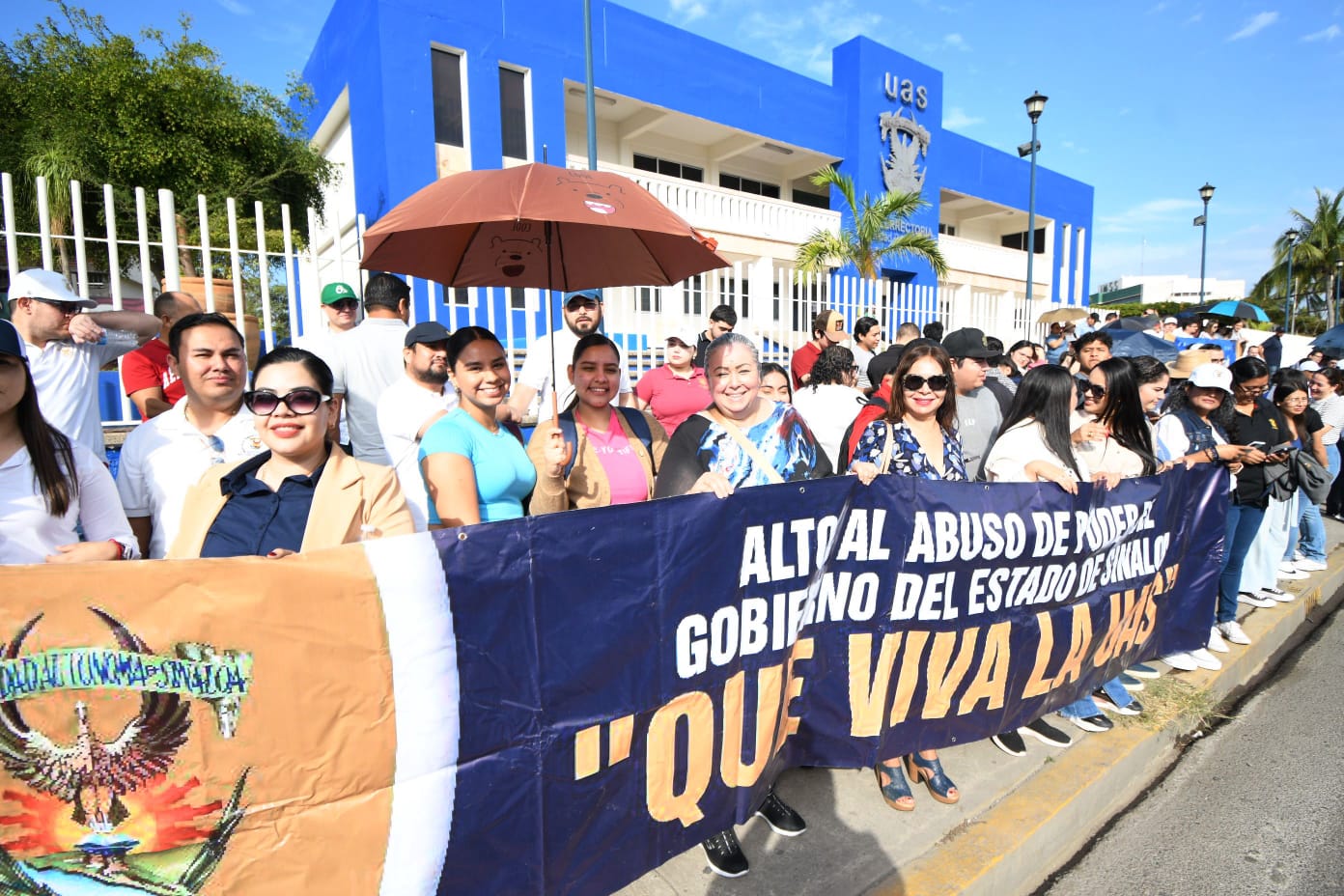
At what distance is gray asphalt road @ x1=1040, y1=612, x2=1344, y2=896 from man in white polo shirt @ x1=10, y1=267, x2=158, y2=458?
4.30 metres

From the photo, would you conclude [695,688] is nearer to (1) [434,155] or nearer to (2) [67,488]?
(2) [67,488]

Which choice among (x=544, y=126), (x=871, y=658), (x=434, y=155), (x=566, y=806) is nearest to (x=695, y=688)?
(x=566, y=806)

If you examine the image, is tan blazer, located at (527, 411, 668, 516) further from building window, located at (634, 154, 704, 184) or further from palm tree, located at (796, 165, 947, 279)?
building window, located at (634, 154, 704, 184)

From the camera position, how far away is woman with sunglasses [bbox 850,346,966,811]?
274 centimetres

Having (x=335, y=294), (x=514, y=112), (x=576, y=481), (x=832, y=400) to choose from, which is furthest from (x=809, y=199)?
(x=576, y=481)

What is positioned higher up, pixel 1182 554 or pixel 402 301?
pixel 402 301

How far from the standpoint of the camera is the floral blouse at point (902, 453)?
287 centimetres

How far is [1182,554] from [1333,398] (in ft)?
16.0

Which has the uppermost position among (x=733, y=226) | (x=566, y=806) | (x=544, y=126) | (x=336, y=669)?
(x=544, y=126)

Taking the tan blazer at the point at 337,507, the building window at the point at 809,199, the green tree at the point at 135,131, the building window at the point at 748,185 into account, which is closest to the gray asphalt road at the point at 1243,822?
the tan blazer at the point at 337,507

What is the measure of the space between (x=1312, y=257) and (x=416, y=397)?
5268 centimetres

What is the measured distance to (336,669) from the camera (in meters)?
1.62

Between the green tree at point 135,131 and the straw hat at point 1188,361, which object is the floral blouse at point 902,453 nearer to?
the straw hat at point 1188,361

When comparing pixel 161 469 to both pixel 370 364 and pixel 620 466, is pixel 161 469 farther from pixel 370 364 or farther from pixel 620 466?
pixel 370 364
